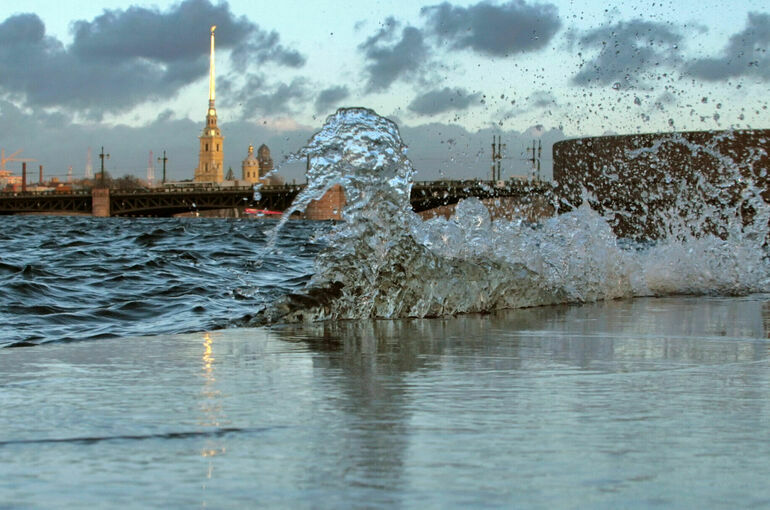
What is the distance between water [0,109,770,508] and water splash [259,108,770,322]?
17 mm

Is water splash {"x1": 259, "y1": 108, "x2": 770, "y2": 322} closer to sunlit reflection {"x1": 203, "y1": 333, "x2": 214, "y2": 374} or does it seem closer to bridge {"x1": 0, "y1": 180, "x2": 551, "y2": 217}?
sunlit reflection {"x1": 203, "y1": 333, "x2": 214, "y2": 374}

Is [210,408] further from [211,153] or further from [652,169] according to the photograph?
[211,153]

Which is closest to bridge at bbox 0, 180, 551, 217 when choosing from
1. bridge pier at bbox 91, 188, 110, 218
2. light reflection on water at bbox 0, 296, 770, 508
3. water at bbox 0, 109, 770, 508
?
bridge pier at bbox 91, 188, 110, 218

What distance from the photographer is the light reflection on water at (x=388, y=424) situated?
1732 millimetres

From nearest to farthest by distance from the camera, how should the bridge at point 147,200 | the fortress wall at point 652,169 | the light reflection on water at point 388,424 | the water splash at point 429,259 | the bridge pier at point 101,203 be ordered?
the light reflection on water at point 388,424
the water splash at point 429,259
the fortress wall at point 652,169
the bridge at point 147,200
the bridge pier at point 101,203

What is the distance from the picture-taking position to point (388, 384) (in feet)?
9.73

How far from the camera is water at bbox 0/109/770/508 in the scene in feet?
5.86

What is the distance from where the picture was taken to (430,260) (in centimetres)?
647

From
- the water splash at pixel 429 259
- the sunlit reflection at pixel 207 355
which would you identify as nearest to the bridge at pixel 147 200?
the water splash at pixel 429 259

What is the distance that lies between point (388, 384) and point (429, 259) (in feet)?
11.6

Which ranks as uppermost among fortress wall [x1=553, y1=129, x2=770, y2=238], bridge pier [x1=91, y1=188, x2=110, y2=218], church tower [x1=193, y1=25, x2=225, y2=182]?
church tower [x1=193, y1=25, x2=225, y2=182]

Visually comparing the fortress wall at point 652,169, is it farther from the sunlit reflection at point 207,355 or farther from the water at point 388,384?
the sunlit reflection at point 207,355

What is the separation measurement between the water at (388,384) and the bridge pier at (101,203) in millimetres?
80210

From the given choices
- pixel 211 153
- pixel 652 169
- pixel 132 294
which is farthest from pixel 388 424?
pixel 211 153
